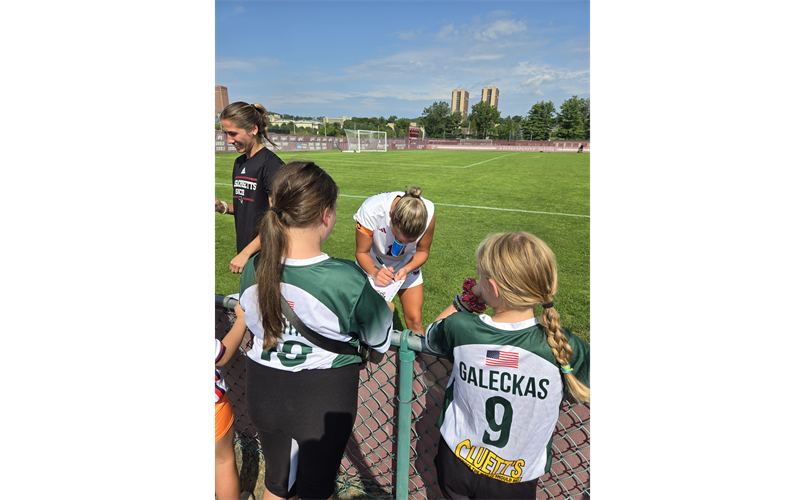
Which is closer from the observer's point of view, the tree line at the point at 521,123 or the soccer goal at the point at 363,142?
the soccer goal at the point at 363,142

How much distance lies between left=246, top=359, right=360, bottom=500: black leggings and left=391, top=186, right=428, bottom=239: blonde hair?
1495 mm

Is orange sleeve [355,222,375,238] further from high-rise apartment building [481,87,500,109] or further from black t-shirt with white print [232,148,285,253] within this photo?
high-rise apartment building [481,87,500,109]

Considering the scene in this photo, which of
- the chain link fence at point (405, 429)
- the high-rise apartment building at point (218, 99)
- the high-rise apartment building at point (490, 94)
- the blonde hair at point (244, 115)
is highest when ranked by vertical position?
the high-rise apartment building at point (490, 94)

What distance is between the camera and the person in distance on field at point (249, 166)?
3.12m

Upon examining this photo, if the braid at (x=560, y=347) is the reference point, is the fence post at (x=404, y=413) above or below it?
below

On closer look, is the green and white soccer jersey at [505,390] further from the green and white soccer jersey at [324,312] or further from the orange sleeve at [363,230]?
the orange sleeve at [363,230]

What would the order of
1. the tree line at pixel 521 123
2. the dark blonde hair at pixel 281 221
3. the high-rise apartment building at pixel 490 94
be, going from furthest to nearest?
1. the high-rise apartment building at pixel 490 94
2. the tree line at pixel 521 123
3. the dark blonde hair at pixel 281 221

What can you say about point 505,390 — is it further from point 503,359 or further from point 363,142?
point 363,142

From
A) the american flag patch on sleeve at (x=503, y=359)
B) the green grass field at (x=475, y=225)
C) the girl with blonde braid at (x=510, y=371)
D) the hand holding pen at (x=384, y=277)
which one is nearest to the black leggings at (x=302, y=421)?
the girl with blonde braid at (x=510, y=371)

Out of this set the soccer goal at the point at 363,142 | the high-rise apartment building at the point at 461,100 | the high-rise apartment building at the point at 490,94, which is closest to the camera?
the soccer goal at the point at 363,142

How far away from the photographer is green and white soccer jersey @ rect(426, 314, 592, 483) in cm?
154

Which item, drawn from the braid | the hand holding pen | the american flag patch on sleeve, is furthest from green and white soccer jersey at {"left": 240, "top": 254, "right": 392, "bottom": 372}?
the hand holding pen

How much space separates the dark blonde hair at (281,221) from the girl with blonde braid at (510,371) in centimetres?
67

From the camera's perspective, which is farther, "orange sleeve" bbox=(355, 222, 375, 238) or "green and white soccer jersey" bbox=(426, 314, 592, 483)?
"orange sleeve" bbox=(355, 222, 375, 238)
